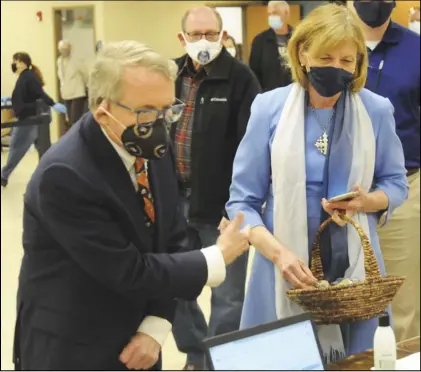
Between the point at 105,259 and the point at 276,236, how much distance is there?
70 cm

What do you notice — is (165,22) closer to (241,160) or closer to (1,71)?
(1,71)

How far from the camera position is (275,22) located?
6.13 metres

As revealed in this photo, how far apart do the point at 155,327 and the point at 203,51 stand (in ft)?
5.36

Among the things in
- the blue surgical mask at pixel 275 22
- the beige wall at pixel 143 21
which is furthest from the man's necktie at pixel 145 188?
the beige wall at pixel 143 21

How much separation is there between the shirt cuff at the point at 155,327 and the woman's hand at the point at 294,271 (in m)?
0.39

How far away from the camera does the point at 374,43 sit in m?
3.12

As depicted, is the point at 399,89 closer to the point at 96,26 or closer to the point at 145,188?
the point at 145,188

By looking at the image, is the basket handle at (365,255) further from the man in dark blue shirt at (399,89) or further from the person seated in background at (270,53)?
the person seated in background at (270,53)

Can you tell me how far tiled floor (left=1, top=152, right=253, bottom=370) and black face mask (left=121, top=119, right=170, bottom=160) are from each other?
1.01m

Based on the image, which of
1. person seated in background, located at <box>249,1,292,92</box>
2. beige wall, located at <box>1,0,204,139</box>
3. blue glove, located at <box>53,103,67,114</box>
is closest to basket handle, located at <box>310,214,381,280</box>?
person seated in background, located at <box>249,1,292,92</box>

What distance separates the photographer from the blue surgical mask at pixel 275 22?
237 inches

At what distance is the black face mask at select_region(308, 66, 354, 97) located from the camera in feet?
7.52

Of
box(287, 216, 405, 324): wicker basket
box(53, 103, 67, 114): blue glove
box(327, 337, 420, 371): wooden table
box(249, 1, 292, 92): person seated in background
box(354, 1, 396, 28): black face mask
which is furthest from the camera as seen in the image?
box(53, 103, 67, 114): blue glove

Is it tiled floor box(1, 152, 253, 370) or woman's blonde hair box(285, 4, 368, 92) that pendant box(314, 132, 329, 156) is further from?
tiled floor box(1, 152, 253, 370)
